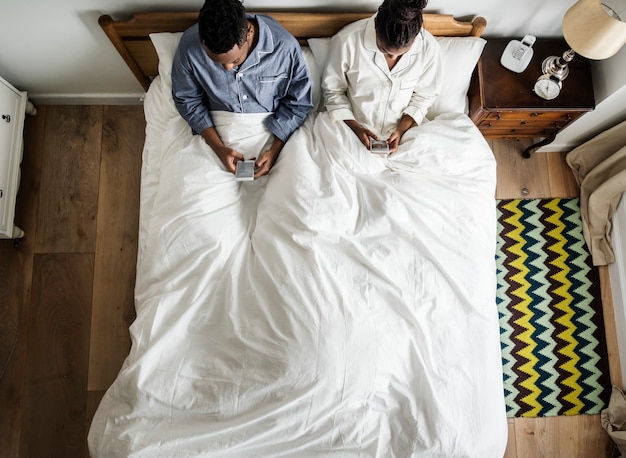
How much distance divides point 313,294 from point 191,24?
0.90 m

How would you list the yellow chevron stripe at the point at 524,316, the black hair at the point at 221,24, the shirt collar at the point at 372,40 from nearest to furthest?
the black hair at the point at 221,24, the shirt collar at the point at 372,40, the yellow chevron stripe at the point at 524,316

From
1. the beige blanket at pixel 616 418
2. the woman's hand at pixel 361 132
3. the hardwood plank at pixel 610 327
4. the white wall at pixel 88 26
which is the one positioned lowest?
the beige blanket at pixel 616 418

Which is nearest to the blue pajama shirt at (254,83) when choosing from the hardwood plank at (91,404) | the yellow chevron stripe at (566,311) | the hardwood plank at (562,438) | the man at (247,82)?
the man at (247,82)

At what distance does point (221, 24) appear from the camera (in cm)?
96

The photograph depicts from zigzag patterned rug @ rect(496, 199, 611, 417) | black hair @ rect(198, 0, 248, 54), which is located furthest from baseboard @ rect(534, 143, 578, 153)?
black hair @ rect(198, 0, 248, 54)

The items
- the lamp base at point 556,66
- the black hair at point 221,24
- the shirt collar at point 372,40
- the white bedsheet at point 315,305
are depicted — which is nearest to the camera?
the black hair at point 221,24

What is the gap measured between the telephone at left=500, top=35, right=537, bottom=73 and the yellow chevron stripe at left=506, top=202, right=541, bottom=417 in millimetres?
547

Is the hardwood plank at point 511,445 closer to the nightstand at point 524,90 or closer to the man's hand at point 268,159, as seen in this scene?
the nightstand at point 524,90

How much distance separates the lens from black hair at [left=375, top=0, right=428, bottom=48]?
105 centimetres

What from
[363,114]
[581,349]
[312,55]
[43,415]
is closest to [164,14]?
[312,55]

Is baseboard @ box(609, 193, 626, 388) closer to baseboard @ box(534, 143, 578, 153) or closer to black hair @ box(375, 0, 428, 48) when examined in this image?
baseboard @ box(534, 143, 578, 153)

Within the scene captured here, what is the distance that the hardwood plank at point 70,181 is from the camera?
1.63m

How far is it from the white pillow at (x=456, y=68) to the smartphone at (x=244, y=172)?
0.65 m

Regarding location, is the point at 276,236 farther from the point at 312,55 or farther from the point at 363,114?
the point at 312,55
